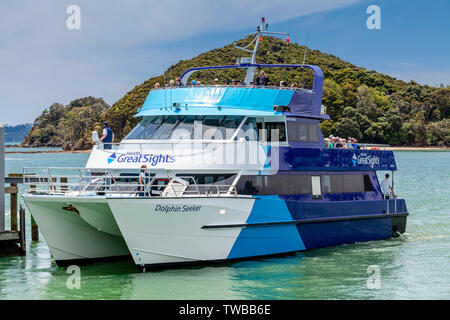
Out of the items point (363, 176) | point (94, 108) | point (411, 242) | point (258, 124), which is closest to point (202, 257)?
point (258, 124)

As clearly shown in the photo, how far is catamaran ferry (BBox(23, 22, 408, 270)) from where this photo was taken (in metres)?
14.4

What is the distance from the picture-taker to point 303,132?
17.5 meters

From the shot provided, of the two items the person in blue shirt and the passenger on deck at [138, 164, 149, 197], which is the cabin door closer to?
the passenger on deck at [138, 164, 149, 197]

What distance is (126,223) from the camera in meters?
14.0

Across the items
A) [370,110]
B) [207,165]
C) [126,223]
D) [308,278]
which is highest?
[370,110]

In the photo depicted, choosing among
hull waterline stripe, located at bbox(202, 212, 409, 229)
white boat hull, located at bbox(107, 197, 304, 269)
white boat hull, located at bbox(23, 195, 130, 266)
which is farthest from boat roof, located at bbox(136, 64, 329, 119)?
white boat hull, located at bbox(23, 195, 130, 266)

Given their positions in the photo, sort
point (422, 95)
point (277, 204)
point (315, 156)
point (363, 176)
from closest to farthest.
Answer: point (277, 204) → point (315, 156) → point (363, 176) → point (422, 95)

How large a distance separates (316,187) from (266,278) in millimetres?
3850

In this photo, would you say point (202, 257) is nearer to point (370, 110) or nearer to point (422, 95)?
point (370, 110)

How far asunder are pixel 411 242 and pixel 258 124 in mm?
6870

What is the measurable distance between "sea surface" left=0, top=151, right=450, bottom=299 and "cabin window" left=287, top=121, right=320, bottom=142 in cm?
306

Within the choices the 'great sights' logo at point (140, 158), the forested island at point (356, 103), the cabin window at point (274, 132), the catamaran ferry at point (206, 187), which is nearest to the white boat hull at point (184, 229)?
the catamaran ferry at point (206, 187)

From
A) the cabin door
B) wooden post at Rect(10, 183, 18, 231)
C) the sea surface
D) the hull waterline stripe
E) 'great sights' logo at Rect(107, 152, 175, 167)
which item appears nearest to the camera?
the sea surface

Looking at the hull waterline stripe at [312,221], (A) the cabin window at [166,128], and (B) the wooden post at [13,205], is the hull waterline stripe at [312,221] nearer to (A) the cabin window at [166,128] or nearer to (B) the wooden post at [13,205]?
(A) the cabin window at [166,128]
